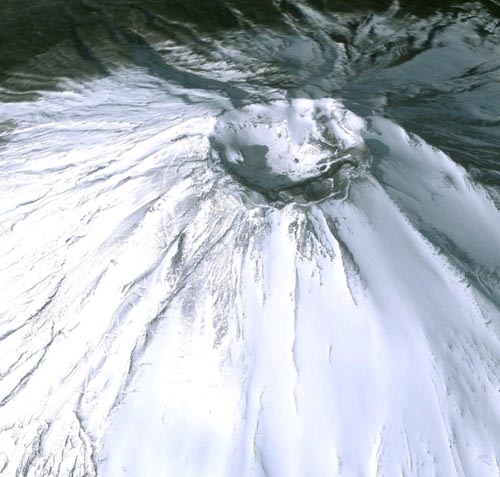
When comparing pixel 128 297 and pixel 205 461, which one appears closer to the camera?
pixel 205 461

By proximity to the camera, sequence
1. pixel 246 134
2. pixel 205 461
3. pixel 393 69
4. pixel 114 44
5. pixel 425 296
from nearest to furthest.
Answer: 1. pixel 205 461
2. pixel 425 296
3. pixel 246 134
4. pixel 393 69
5. pixel 114 44

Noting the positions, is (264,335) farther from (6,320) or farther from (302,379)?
(6,320)

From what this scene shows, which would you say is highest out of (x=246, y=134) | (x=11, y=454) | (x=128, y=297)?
(x=246, y=134)

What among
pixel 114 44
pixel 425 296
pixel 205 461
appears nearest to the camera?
pixel 205 461

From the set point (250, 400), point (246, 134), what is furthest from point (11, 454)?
point (246, 134)
